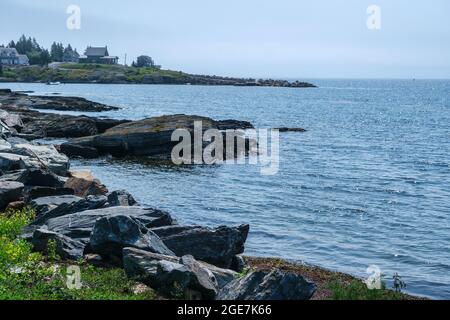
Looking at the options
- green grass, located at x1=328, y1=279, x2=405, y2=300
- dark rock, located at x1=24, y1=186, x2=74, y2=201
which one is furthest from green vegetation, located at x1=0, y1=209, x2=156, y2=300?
dark rock, located at x1=24, y1=186, x2=74, y2=201

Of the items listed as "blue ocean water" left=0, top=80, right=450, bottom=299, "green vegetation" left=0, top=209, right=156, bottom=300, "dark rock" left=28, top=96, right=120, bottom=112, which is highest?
"dark rock" left=28, top=96, right=120, bottom=112

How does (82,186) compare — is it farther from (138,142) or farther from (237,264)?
(138,142)

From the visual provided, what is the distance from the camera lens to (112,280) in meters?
13.9

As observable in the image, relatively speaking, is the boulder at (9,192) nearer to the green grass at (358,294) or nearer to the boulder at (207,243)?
the boulder at (207,243)

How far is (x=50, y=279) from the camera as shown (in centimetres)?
1346

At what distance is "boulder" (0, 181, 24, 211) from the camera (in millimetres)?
22188

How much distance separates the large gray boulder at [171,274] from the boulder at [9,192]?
9.91m

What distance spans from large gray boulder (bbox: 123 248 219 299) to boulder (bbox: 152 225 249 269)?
6.95 feet

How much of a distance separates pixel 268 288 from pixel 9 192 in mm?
14248

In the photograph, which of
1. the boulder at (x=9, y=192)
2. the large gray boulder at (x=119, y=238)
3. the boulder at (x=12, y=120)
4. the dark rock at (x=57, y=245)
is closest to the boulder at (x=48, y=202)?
the boulder at (x=9, y=192)

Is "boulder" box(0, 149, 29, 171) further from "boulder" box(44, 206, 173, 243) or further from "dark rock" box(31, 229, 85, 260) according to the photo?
"dark rock" box(31, 229, 85, 260)
